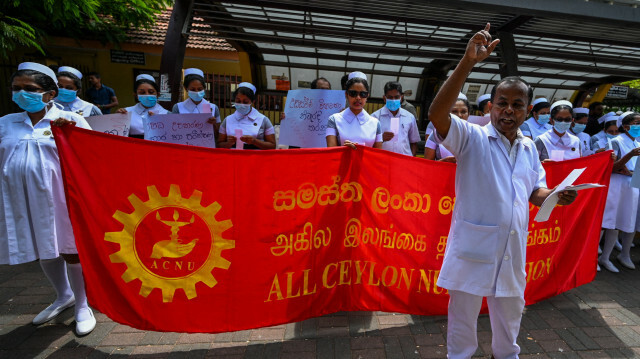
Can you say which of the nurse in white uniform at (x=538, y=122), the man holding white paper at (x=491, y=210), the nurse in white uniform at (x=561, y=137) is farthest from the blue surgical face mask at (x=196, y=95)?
the nurse in white uniform at (x=538, y=122)

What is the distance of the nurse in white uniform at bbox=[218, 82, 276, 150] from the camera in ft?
13.4

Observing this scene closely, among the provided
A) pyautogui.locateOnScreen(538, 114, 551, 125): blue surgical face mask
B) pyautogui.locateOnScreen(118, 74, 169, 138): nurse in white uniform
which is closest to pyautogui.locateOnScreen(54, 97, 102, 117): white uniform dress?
pyautogui.locateOnScreen(118, 74, 169, 138): nurse in white uniform

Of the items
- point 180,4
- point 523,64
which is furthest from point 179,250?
point 523,64

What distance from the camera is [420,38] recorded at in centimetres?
695

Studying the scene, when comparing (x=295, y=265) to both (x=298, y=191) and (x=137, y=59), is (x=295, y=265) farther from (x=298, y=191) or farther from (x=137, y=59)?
(x=137, y=59)

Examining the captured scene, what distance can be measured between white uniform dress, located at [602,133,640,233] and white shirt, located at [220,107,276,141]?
15.0 ft

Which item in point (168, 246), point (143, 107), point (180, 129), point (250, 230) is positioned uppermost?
point (143, 107)

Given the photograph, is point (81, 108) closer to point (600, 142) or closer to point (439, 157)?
point (439, 157)

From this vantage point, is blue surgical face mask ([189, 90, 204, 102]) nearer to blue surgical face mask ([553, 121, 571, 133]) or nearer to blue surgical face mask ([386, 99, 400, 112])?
blue surgical face mask ([386, 99, 400, 112])

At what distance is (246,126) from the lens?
13.5 ft

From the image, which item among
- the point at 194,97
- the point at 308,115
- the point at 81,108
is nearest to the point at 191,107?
the point at 194,97

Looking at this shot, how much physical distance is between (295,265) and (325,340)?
68 cm

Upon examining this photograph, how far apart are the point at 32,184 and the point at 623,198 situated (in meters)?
6.69

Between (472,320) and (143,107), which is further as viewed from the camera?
(143,107)
